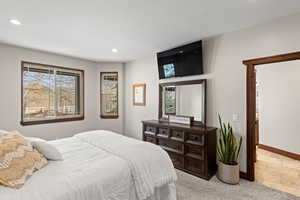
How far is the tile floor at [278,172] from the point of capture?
2.49 metres

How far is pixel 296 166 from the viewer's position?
3.23 metres

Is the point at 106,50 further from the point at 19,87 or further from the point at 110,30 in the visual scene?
the point at 19,87

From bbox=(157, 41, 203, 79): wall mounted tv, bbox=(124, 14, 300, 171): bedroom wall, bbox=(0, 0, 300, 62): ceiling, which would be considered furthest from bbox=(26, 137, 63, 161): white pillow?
bbox=(157, 41, 203, 79): wall mounted tv

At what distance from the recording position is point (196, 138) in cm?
278

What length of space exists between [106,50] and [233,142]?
3245mm

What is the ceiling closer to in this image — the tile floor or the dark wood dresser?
the dark wood dresser

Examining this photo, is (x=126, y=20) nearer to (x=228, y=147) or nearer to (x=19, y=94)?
(x=228, y=147)

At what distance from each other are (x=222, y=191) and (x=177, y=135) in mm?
1129

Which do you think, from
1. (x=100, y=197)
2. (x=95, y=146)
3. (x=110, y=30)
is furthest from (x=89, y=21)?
(x=100, y=197)

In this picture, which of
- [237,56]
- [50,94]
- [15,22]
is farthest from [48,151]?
[237,56]

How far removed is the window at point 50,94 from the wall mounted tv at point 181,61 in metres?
2.37

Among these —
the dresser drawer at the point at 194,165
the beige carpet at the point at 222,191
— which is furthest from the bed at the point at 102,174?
the dresser drawer at the point at 194,165

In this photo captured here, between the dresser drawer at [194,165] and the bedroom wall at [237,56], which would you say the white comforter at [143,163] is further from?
the bedroom wall at [237,56]

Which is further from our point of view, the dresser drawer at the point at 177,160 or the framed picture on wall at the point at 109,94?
the framed picture on wall at the point at 109,94
